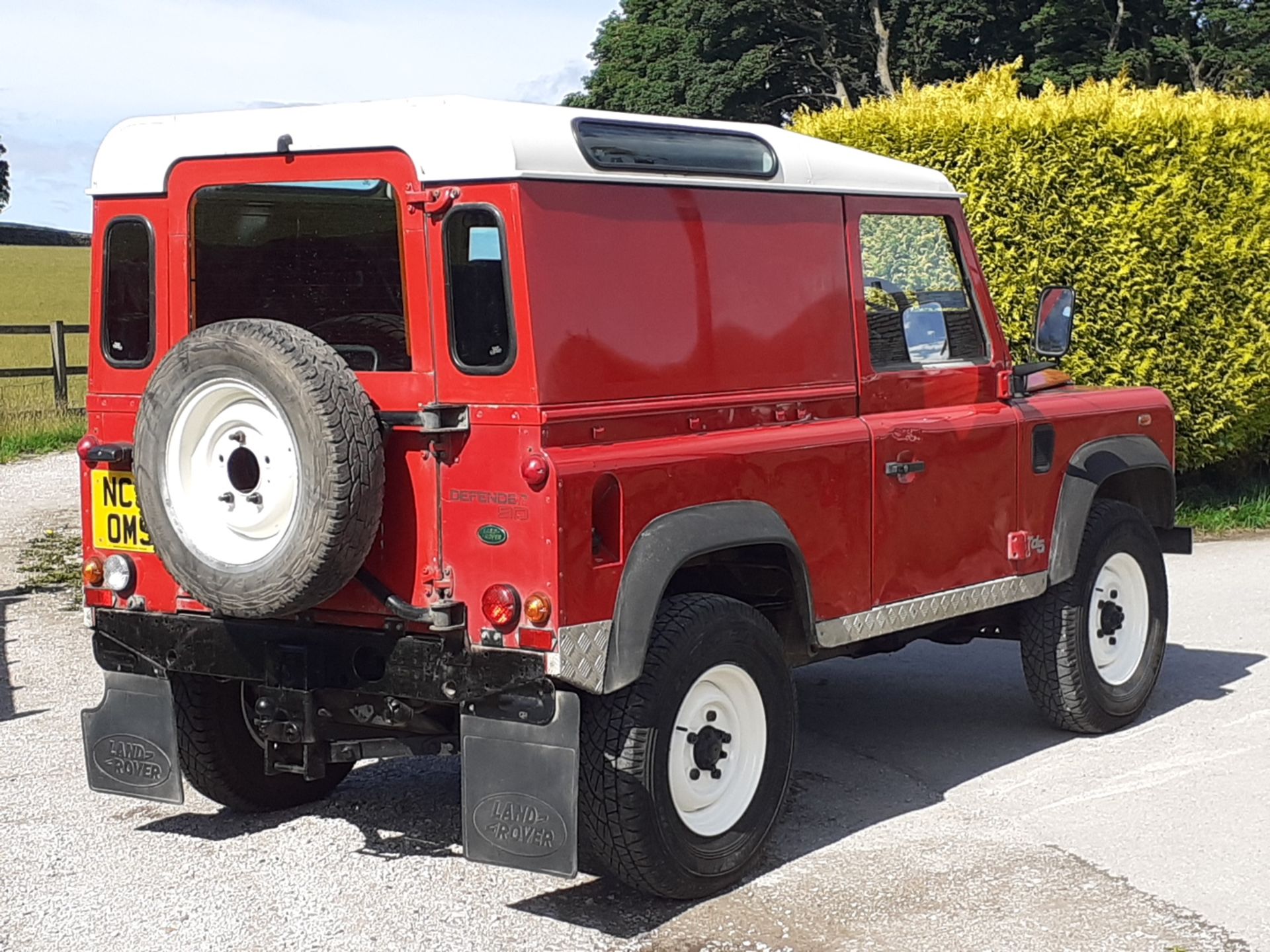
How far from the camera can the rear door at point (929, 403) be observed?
19.5 ft

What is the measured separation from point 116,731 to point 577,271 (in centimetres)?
223

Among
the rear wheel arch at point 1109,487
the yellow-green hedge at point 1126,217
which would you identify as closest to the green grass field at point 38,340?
the yellow-green hedge at point 1126,217

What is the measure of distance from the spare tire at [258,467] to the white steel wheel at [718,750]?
111cm

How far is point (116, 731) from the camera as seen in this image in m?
5.60

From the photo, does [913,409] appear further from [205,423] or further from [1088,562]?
[205,423]

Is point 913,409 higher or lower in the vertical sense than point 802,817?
higher

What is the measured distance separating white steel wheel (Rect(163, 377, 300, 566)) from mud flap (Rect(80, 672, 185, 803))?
Answer: 0.81 metres

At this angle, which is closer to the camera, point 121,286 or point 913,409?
point 121,286

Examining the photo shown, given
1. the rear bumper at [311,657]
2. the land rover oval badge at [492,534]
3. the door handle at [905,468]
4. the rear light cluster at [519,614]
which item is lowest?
the rear bumper at [311,657]

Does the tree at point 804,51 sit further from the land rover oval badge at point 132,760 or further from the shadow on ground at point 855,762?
the land rover oval badge at point 132,760

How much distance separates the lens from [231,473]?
193 inches

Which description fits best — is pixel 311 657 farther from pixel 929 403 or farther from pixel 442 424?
pixel 929 403

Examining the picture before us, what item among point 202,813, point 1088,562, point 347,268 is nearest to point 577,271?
point 347,268

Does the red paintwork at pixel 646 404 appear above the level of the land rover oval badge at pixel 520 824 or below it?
above
